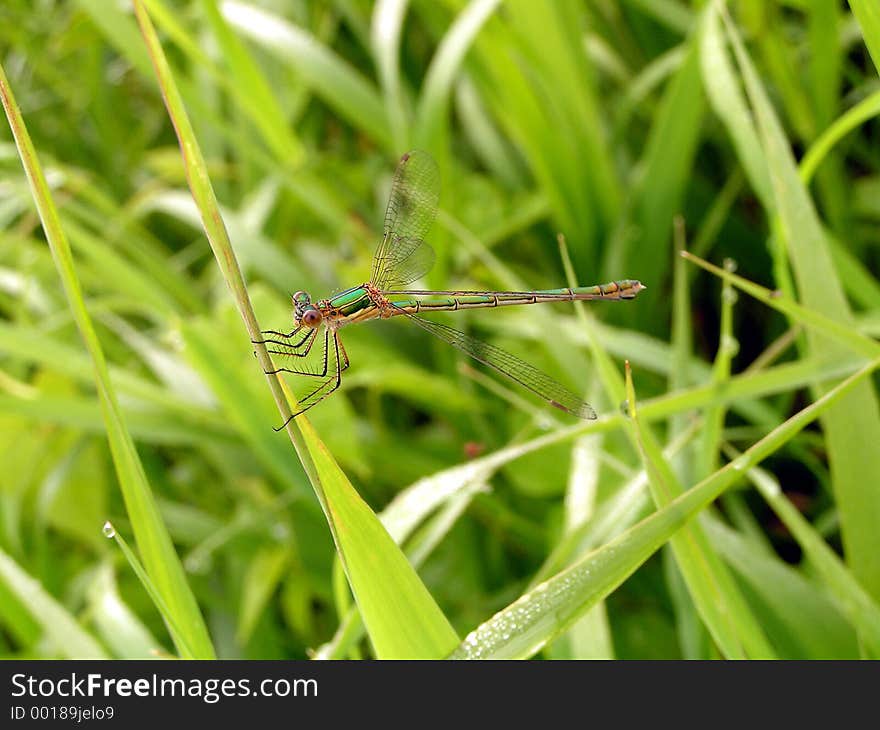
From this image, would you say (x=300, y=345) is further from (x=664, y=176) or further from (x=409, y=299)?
(x=664, y=176)

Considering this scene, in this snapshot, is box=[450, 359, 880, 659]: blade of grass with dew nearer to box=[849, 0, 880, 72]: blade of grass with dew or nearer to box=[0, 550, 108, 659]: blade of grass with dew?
box=[849, 0, 880, 72]: blade of grass with dew

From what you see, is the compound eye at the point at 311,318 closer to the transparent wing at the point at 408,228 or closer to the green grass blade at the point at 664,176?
the transparent wing at the point at 408,228

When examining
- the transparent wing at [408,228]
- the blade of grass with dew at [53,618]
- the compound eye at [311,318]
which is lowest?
→ the blade of grass with dew at [53,618]

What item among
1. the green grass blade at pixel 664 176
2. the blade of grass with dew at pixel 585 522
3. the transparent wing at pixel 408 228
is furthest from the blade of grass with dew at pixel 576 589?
the green grass blade at pixel 664 176

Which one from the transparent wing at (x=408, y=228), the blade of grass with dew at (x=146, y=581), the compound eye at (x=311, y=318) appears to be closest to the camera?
the blade of grass with dew at (x=146, y=581)

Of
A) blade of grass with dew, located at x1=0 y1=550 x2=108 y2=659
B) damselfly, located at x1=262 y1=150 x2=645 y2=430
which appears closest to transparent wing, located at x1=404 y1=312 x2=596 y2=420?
damselfly, located at x1=262 y1=150 x2=645 y2=430
